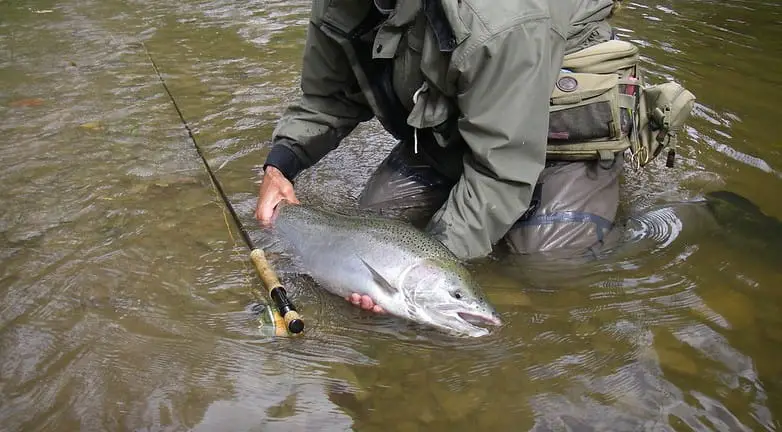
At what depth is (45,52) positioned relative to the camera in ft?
24.5

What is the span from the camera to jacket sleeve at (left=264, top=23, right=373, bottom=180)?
3.60 m

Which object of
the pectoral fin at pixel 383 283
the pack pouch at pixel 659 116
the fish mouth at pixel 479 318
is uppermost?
the pack pouch at pixel 659 116

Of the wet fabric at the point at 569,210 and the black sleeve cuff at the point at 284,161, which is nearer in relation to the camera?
the wet fabric at the point at 569,210

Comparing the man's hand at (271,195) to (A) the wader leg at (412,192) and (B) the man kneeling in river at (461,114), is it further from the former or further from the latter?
(A) the wader leg at (412,192)

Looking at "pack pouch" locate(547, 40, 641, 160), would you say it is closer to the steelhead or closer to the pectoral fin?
the steelhead

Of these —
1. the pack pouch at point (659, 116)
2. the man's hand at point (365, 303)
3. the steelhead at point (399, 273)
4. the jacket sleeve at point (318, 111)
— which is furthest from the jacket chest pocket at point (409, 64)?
the pack pouch at point (659, 116)

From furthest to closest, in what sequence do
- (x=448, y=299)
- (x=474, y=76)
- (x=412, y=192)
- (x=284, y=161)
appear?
1. (x=412, y=192)
2. (x=284, y=161)
3. (x=474, y=76)
4. (x=448, y=299)

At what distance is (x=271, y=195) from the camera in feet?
11.3

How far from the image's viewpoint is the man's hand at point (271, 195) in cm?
340

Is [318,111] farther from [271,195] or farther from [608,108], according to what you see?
[608,108]

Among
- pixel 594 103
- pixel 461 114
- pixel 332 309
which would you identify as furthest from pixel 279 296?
pixel 594 103

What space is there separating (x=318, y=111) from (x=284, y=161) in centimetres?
40

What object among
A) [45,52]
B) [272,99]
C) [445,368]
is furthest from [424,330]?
[45,52]

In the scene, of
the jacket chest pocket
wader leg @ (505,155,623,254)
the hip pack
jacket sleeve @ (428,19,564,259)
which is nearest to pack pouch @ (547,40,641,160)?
the hip pack
